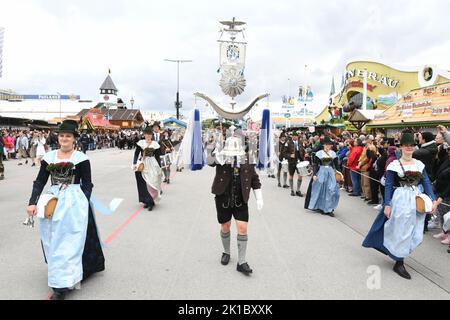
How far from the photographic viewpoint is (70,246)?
353 cm

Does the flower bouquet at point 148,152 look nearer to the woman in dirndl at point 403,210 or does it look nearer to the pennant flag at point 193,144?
the pennant flag at point 193,144

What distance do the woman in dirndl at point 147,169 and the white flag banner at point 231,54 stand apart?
2803 millimetres

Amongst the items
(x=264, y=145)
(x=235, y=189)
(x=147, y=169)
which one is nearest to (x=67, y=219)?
(x=235, y=189)

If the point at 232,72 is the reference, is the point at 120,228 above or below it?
below

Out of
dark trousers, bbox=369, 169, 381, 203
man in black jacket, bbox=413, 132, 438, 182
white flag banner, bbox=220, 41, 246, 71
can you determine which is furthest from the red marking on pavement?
dark trousers, bbox=369, 169, 381, 203

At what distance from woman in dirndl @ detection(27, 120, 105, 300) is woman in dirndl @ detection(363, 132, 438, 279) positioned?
348cm

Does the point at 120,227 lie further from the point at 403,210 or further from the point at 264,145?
the point at 403,210

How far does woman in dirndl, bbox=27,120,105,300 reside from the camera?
11.4 feet

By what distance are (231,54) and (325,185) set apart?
12.0ft

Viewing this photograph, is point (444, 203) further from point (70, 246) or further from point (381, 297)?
point (70, 246)

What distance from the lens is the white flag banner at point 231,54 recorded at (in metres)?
5.58

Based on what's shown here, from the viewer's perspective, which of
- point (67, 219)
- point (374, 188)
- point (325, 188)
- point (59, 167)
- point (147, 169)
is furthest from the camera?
point (374, 188)

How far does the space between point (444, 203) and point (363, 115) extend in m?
14.2

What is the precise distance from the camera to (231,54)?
5602mm
